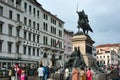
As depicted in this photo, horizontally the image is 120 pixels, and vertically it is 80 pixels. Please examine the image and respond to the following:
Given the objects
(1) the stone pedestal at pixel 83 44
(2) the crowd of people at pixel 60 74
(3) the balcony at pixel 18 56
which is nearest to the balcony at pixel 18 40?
(3) the balcony at pixel 18 56

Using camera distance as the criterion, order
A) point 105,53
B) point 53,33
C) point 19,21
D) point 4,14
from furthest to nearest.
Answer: point 105,53 < point 53,33 < point 19,21 < point 4,14

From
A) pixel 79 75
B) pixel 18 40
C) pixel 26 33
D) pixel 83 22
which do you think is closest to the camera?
pixel 79 75

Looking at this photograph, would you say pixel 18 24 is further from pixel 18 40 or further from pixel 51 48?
pixel 51 48

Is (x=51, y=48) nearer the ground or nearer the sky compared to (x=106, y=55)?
nearer the sky

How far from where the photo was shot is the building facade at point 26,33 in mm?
57719

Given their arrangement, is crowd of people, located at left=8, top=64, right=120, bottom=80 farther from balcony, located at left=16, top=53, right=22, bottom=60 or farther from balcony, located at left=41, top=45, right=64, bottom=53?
balcony, located at left=41, top=45, right=64, bottom=53

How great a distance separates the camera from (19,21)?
62.6m

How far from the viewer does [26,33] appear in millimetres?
66250

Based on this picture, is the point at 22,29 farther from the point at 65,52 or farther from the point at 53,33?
the point at 65,52

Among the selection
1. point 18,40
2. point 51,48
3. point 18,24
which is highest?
point 18,24

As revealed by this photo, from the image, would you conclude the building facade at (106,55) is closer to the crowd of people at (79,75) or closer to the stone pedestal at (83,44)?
the stone pedestal at (83,44)

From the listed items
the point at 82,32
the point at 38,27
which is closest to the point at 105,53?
the point at 38,27

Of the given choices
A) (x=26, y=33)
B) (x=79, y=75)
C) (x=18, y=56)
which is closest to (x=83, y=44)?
(x=79, y=75)

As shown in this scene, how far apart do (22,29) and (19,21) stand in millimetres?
1897
